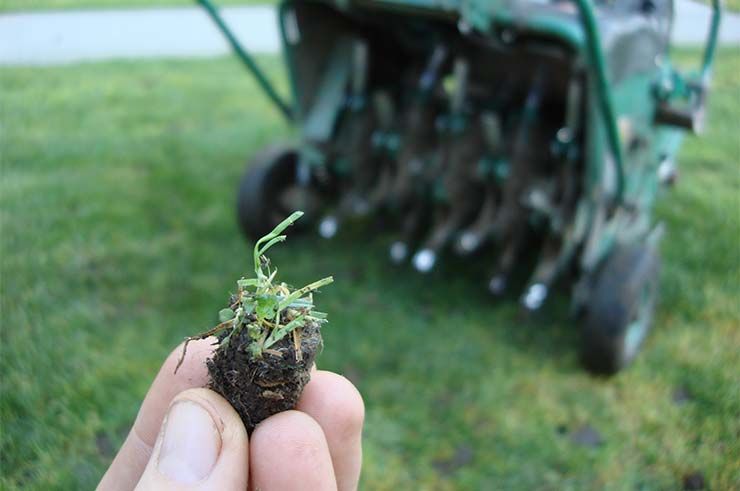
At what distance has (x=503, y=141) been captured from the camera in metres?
3.65

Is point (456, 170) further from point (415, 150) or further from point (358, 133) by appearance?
point (358, 133)

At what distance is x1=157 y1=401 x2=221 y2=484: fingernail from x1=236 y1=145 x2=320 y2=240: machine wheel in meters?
2.48

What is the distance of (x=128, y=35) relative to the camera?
24.9 ft

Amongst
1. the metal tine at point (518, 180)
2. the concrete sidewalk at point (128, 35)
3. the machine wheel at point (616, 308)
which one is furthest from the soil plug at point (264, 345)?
the concrete sidewalk at point (128, 35)

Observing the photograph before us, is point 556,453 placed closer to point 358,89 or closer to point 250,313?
point 250,313

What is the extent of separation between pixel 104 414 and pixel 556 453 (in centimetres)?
156

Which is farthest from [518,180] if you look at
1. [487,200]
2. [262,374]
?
[262,374]

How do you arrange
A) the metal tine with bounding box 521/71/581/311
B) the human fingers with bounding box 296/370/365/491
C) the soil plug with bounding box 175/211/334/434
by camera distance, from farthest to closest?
the metal tine with bounding box 521/71/581/311
the human fingers with bounding box 296/370/365/491
the soil plug with bounding box 175/211/334/434

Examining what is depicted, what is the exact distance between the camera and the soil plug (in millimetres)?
1359

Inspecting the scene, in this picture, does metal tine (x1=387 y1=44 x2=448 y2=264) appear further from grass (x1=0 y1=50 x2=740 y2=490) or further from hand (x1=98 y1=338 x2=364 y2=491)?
hand (x1=98 y1=338 x2=364 y2=491)

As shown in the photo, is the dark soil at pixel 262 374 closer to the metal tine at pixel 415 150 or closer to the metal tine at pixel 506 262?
the metal tine at pixel 506 262

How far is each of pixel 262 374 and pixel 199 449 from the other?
176mm

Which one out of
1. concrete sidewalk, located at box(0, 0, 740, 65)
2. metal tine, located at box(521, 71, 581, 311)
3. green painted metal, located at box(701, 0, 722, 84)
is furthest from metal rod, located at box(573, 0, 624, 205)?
concrete sidewalk, located at box(0, 0, 740, 65)

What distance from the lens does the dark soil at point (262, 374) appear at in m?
1.38
